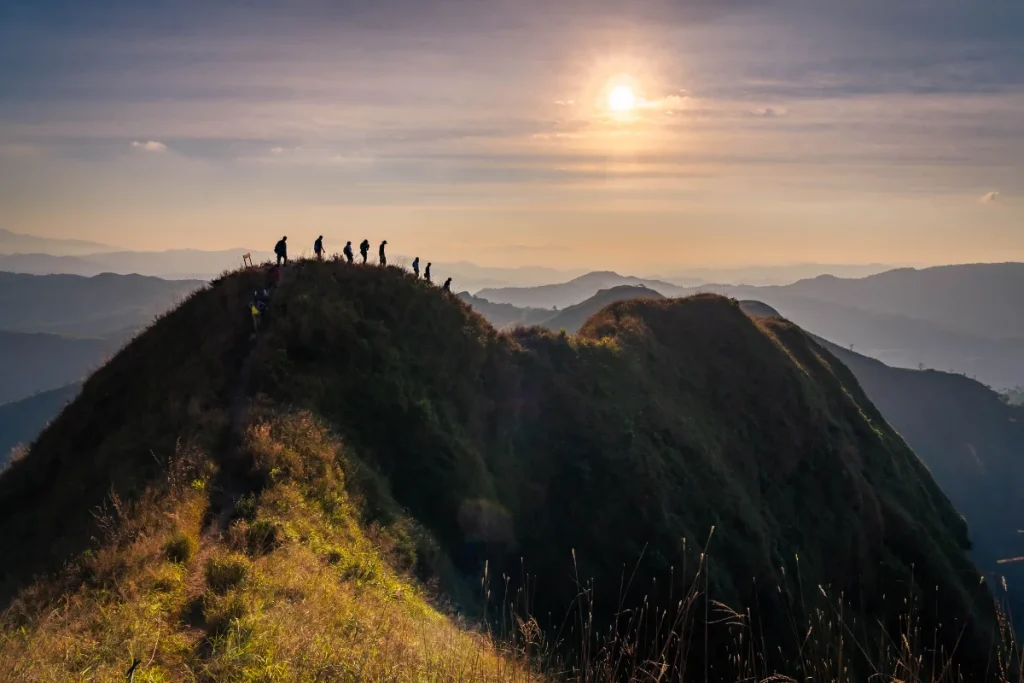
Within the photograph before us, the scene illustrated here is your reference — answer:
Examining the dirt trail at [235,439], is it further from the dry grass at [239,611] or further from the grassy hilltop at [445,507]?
the dry grass at [239,611]

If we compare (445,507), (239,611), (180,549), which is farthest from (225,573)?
(445,507)

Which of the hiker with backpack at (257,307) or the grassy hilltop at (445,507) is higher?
the hiker with backpack at (257,307)

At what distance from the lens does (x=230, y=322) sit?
25.5m

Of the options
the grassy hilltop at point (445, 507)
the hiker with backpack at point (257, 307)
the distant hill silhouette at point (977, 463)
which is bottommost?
the distant hill silhouette at point (977, 463)

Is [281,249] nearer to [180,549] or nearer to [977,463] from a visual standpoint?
[180,549]

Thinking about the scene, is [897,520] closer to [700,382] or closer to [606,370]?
[700,382]

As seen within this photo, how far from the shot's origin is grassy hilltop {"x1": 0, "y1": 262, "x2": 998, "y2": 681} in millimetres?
8609

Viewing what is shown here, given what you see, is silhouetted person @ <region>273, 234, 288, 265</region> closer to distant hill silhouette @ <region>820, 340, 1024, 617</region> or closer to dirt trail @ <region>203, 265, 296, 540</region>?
dirt trail @ <region>203, 265, 296, 540</region>

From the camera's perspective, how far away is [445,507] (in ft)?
78.7

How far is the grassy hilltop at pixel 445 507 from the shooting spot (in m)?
8.61

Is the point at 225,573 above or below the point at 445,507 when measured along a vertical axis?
above

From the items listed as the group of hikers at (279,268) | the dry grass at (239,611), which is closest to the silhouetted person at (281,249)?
the group of hikers at (279,268)

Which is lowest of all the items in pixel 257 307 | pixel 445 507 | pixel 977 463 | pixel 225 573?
pixel 977 463

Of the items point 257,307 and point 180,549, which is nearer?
point 180,549
